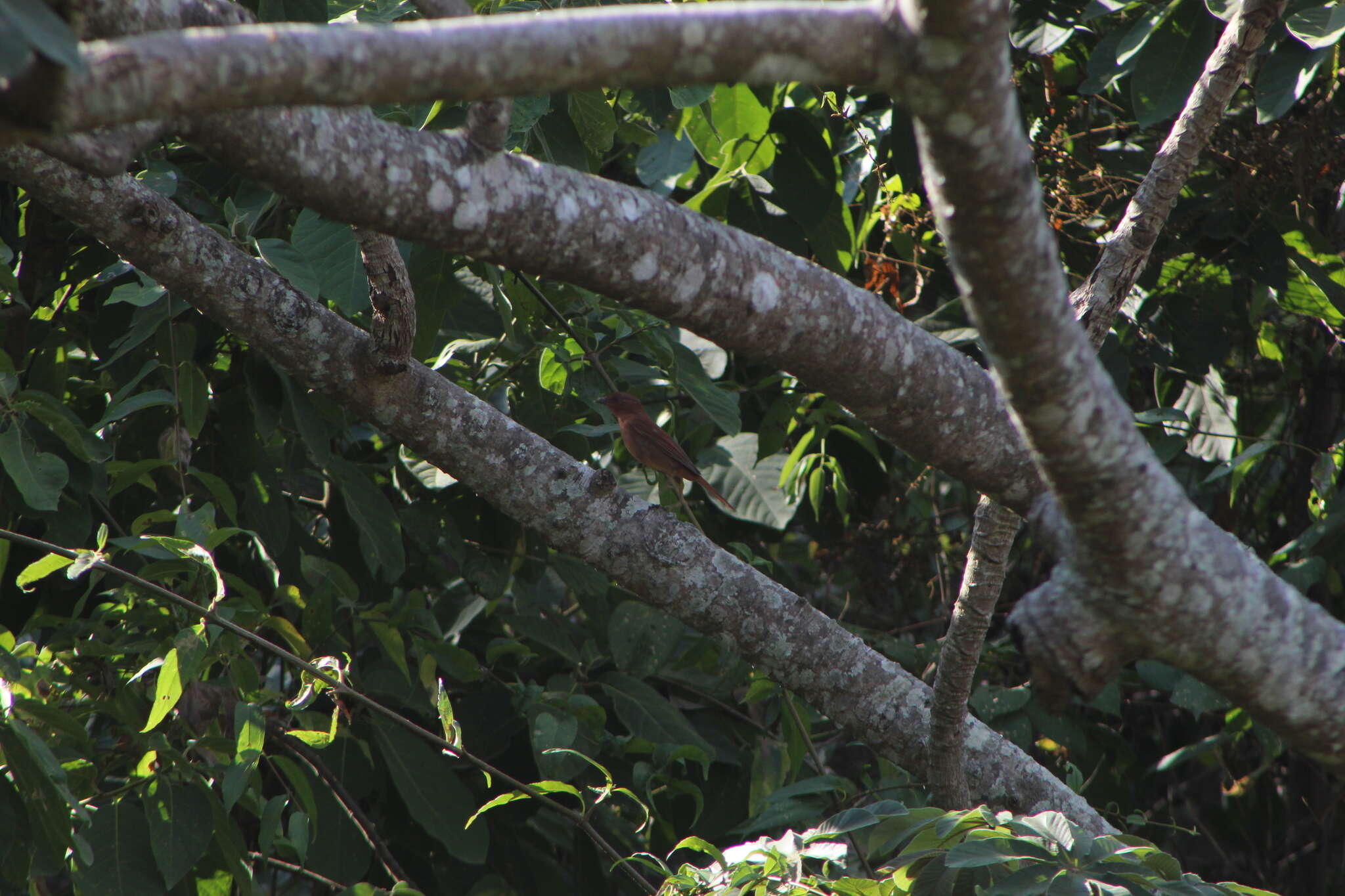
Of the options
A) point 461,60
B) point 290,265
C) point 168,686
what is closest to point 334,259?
point 290,265

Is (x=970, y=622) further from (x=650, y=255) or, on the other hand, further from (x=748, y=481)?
(x=748, y=481)

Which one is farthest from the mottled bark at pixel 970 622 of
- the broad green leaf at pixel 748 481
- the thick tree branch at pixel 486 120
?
Result: the broad green leaf at pixel 748 481

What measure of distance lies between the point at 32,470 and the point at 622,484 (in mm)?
1995

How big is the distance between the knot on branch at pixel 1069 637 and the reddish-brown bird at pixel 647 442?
198 centimetres

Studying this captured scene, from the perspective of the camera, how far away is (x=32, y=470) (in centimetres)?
221

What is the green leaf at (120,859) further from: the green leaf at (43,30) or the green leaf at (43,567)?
the green leaf at (43,30)

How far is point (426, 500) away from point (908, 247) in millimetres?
1853

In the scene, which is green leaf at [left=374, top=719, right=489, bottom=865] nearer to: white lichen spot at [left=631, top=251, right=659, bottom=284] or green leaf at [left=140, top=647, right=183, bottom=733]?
green leaf at [left=140, top=647, right=183, bottom=733]

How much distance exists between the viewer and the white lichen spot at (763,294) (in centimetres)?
163

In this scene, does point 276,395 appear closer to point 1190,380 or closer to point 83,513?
point 83,513

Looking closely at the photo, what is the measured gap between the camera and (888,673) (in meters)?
2.61

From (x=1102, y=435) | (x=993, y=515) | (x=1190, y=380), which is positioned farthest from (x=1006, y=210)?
(x=1190, y=380)

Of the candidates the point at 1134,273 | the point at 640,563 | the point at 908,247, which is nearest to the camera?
the point at 1134,273

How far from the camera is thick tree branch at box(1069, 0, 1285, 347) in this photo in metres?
1.95
